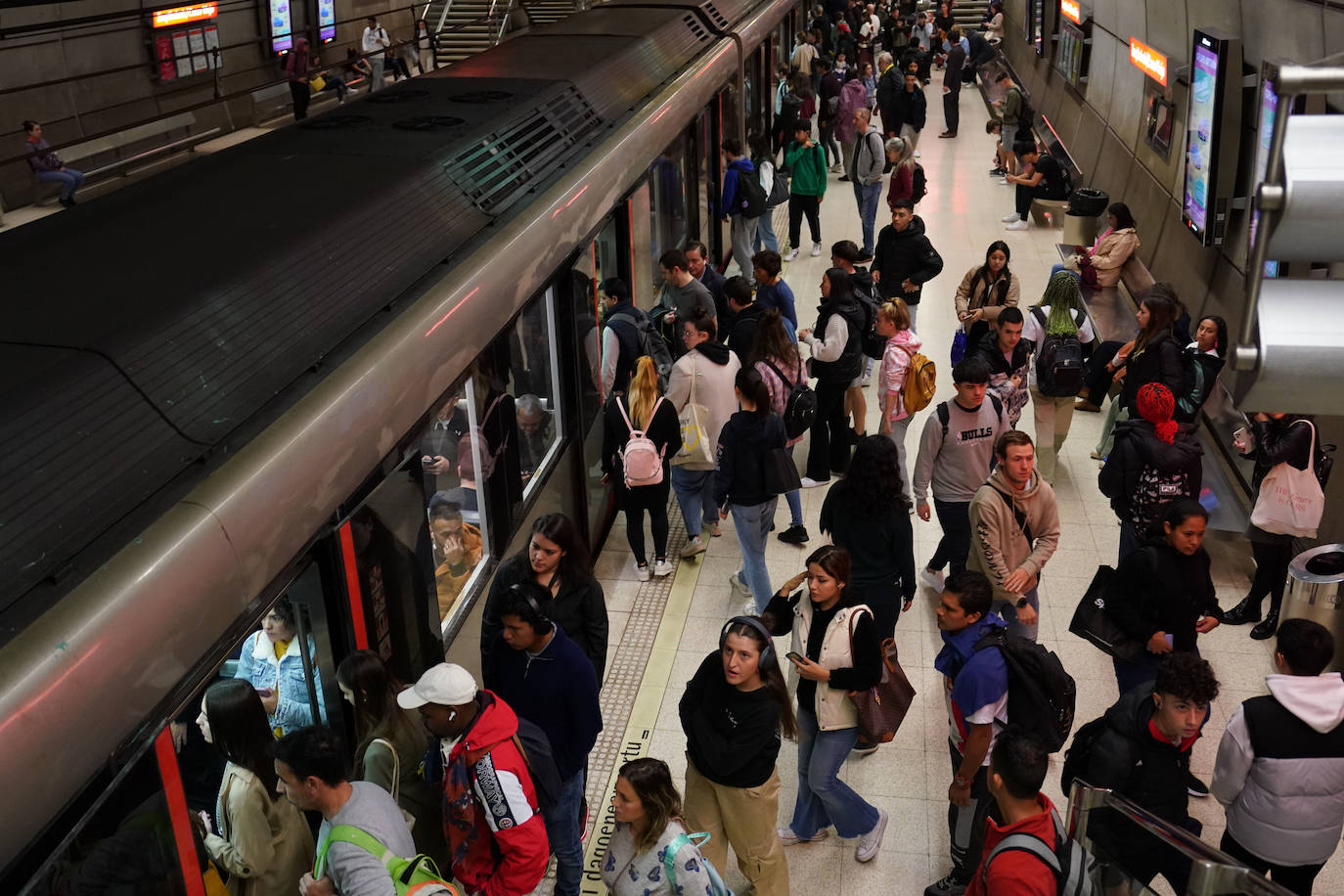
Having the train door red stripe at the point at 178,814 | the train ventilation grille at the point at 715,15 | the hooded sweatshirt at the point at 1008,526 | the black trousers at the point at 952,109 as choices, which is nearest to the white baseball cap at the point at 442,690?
the train door red stripe at the point at 178,814

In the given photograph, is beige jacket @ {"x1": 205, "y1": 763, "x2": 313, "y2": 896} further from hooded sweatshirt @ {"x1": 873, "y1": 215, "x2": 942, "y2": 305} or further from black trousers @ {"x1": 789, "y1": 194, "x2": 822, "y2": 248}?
black trousers @ {"x1": 789, "y1": 194, "x2": 822, "y2": 248}

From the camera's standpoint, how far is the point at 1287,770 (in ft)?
12.6

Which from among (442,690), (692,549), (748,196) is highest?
(442,690)

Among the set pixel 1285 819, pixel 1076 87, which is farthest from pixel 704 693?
pixel 1076 87

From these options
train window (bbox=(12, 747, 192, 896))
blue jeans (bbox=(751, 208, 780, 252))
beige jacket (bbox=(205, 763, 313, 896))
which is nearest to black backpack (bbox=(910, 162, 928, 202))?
blue jeans (bbox=(751, 208, 780, 252))

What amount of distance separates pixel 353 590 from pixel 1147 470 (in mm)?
3706

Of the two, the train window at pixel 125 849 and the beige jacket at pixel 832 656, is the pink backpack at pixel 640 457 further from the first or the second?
the train window at pixel 125 849

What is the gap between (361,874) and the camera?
122 inches

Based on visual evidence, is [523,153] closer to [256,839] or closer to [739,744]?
[739,744]

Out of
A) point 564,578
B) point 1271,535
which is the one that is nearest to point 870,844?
point 564,578

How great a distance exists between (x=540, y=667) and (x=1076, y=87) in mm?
13982

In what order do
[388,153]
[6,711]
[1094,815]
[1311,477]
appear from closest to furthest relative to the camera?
[6,711] → [1094,815] → [388,153] → [1311,477]

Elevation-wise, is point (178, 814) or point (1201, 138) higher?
point (1201, 138)

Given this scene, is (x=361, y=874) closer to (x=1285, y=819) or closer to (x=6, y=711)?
(x=6, y=711)
